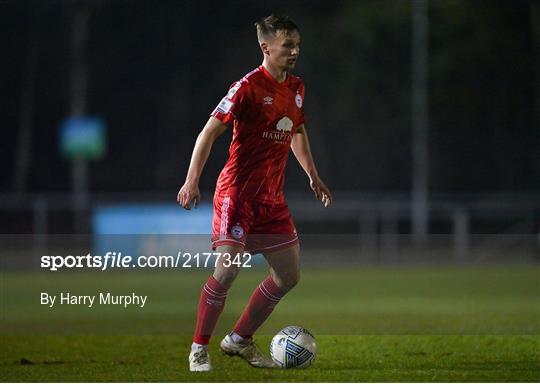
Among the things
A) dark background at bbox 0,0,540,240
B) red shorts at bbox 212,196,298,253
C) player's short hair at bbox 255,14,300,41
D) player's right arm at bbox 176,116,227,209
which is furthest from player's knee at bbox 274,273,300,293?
dark background at bbox 0,0,540,240

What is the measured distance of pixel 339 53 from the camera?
3016 centimetres

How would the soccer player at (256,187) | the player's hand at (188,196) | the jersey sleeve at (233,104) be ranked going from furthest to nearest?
the soccer player at (256,187), the jersey sleeve at (233,104), the player's hand at (188,196)

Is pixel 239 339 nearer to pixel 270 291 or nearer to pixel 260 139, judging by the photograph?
pixel 270 291

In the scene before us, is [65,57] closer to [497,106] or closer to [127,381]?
[497,106]

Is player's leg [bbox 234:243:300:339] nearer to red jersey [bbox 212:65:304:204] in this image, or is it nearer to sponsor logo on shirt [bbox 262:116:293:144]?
red jersey [bbox 212:65:304:204]

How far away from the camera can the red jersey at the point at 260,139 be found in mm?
7117

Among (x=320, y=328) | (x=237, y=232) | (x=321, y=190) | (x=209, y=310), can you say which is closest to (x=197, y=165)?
(x=237, y=232)

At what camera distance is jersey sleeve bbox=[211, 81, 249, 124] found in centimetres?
690

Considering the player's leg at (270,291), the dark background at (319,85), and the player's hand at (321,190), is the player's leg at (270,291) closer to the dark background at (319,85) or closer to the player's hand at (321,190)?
the player's hand at (321,190)

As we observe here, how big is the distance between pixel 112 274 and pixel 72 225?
7.19m

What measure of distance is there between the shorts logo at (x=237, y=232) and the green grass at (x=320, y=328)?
2.74 ft

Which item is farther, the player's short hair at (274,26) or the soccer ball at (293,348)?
the soccer ball at (293,348)

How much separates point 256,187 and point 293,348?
1033 millimetres

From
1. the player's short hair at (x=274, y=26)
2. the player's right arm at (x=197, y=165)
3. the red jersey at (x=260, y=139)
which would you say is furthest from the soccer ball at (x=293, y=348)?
the player's short hair at (x=274, y=26)
